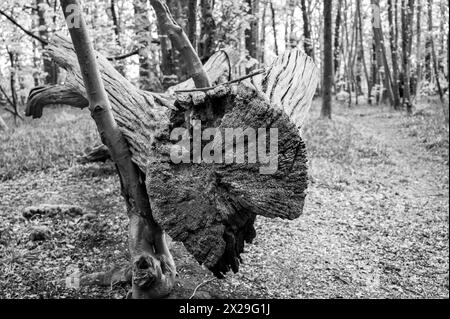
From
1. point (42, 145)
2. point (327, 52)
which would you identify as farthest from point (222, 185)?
point (327, 52)

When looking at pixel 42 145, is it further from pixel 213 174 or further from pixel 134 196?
pixel 213 174

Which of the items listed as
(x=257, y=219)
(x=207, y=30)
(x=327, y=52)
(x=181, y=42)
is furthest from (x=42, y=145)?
(x=327, y=52)

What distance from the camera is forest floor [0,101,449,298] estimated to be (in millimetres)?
4879

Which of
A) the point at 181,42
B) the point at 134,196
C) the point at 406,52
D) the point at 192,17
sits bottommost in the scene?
the point at 134,196

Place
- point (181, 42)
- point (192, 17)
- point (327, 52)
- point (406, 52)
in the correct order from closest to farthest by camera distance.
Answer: point (181, 42) → point (192, 17) → point (327, 52) → point (406, 52)

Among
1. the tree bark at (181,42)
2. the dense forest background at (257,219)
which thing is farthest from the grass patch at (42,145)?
the tree bark at (181,42)

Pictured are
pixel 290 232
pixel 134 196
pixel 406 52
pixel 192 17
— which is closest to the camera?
pixel 134 196

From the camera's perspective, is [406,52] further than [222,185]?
Yes

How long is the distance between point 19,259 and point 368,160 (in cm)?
917

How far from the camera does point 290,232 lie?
6.60 metres

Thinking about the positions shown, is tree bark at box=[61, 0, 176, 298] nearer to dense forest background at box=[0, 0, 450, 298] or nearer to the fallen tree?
the fallen tree

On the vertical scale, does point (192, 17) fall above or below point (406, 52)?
below
